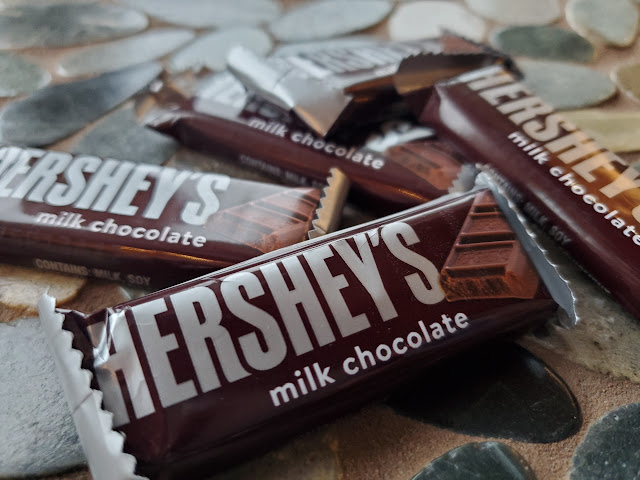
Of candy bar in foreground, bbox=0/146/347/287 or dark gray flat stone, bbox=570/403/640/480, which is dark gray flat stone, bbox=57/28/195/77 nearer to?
candy bar in foreground, bbox=0/146/347/287

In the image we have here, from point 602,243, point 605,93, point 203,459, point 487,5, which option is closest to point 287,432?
point 203,459

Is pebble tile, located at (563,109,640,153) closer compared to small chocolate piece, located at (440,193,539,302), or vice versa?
small chocolate piece, located at (440,193,539,302)

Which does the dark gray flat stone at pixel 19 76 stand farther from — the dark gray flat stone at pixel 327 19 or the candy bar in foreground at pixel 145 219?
the dark gray flat stone at pixel 327 19

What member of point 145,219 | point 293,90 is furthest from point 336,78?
point 145,219

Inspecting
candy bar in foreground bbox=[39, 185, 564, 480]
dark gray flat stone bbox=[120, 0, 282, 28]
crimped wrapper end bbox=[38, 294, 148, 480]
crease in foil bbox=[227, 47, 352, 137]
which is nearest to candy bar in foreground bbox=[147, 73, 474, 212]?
crease in foil bbox=[227, 47, 352, 137]

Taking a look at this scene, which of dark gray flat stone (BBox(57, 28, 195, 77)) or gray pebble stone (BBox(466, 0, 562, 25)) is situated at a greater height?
gray pebble stone (BBox(466, 0, 562, 25))

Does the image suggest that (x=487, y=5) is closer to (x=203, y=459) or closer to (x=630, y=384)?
(x=630, y=384)
